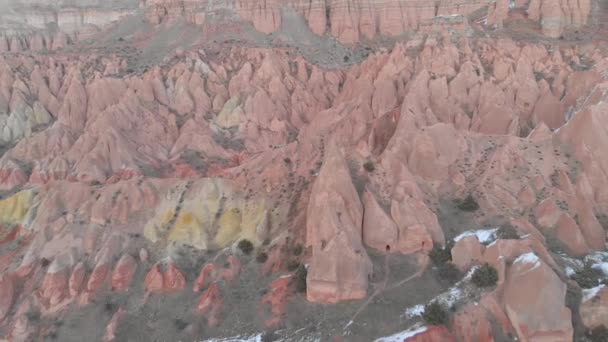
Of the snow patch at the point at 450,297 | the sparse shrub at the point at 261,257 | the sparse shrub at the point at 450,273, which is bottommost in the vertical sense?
the sparse shrub at the point at 261,257

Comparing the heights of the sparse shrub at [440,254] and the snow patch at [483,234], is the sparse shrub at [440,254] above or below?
below

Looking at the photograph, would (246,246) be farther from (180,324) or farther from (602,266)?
(602,266)

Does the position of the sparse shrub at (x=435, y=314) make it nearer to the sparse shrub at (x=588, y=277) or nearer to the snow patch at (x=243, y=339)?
the sparse shrub at (x=588, y=277)

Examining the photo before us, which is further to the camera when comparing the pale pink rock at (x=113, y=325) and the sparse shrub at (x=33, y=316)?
the sparse shrub at (x=33, y=316)

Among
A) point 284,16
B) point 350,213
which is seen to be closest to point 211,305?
point 350,213

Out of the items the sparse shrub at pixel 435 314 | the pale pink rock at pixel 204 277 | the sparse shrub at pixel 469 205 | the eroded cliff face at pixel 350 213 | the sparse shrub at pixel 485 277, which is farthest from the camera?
the pale pink rock at pixel 204 277

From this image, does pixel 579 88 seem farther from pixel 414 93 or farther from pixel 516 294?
pixel 516 294

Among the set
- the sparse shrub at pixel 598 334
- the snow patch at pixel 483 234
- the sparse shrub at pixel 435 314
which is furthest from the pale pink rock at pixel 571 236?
the sparse shrub at pixel 435 314
